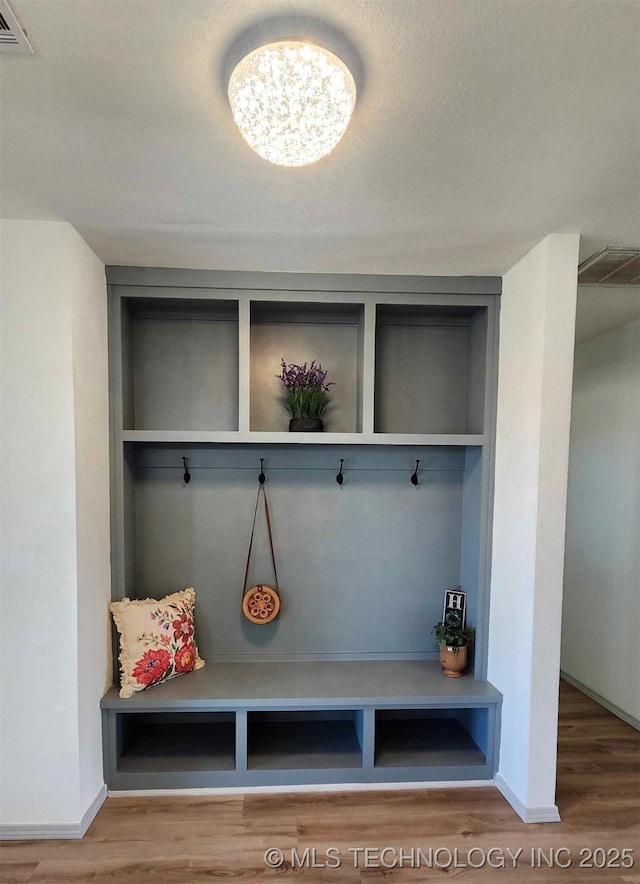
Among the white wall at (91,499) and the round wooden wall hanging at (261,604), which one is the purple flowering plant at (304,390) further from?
the white wall at (91,499)

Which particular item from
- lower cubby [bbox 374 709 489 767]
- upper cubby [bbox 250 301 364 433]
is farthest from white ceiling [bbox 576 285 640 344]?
lower cubby [bbox 374 709 489 767]

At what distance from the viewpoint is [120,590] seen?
232 centimetres

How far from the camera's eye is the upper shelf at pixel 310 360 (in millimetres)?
2473

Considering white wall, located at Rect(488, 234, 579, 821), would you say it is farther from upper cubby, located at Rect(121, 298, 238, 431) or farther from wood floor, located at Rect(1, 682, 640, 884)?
upper cubby, located at Rect(121, 298, 238, 431)

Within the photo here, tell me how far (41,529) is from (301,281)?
5.07ft

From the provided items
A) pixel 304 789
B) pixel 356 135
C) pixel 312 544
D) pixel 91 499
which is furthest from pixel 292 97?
pixel 304 789

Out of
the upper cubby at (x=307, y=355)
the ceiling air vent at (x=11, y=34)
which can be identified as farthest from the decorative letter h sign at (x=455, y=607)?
the ceiling air vent at (x=11, y=34)

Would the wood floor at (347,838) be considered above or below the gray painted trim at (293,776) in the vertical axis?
below

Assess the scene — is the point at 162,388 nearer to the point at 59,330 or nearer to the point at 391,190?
the point at 59,330

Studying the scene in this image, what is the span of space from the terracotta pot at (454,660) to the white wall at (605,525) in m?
1.29

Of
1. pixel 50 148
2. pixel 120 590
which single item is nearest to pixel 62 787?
pixel 120 590

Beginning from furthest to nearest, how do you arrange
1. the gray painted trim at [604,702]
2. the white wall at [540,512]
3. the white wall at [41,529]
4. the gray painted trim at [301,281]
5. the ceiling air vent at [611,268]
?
the gray painted trim at [604,702] → the gray painted trim at [301,281] → the ceiling air vent at [611,268] → the white wall at [540,512] → the white wall at [41,529]

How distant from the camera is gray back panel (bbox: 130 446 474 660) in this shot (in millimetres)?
2574

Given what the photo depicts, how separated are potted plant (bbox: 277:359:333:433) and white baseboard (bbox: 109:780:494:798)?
1.65m
